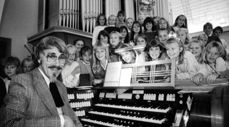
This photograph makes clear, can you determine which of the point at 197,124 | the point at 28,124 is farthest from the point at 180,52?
the point at 28,124

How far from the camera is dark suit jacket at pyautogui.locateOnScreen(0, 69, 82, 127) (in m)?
1.36

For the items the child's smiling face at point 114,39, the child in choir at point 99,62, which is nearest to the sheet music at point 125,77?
the child in choir at point 99,62

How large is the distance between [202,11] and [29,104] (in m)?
6.29

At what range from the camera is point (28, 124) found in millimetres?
1401

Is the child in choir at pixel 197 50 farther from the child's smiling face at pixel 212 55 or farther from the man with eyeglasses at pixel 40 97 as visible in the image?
the man with eyeglasses at pixel 40 97

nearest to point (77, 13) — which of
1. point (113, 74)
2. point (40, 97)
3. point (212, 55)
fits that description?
point (113, 74)

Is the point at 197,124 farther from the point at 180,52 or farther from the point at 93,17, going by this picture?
the point at 93,17

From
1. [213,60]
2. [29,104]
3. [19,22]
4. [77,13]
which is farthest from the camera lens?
[19,22]

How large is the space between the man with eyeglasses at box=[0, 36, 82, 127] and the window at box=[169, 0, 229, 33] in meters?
5.65

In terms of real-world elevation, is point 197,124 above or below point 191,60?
below

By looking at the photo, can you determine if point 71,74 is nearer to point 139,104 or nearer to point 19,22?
point 139,104

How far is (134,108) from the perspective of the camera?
2.45 metres

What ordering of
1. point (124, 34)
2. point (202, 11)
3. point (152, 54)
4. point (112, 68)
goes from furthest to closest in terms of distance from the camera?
point (202, 11)
point (124, 34)
point (152, 54)
point (112, 68)

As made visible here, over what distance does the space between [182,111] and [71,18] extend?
4.21 metres
